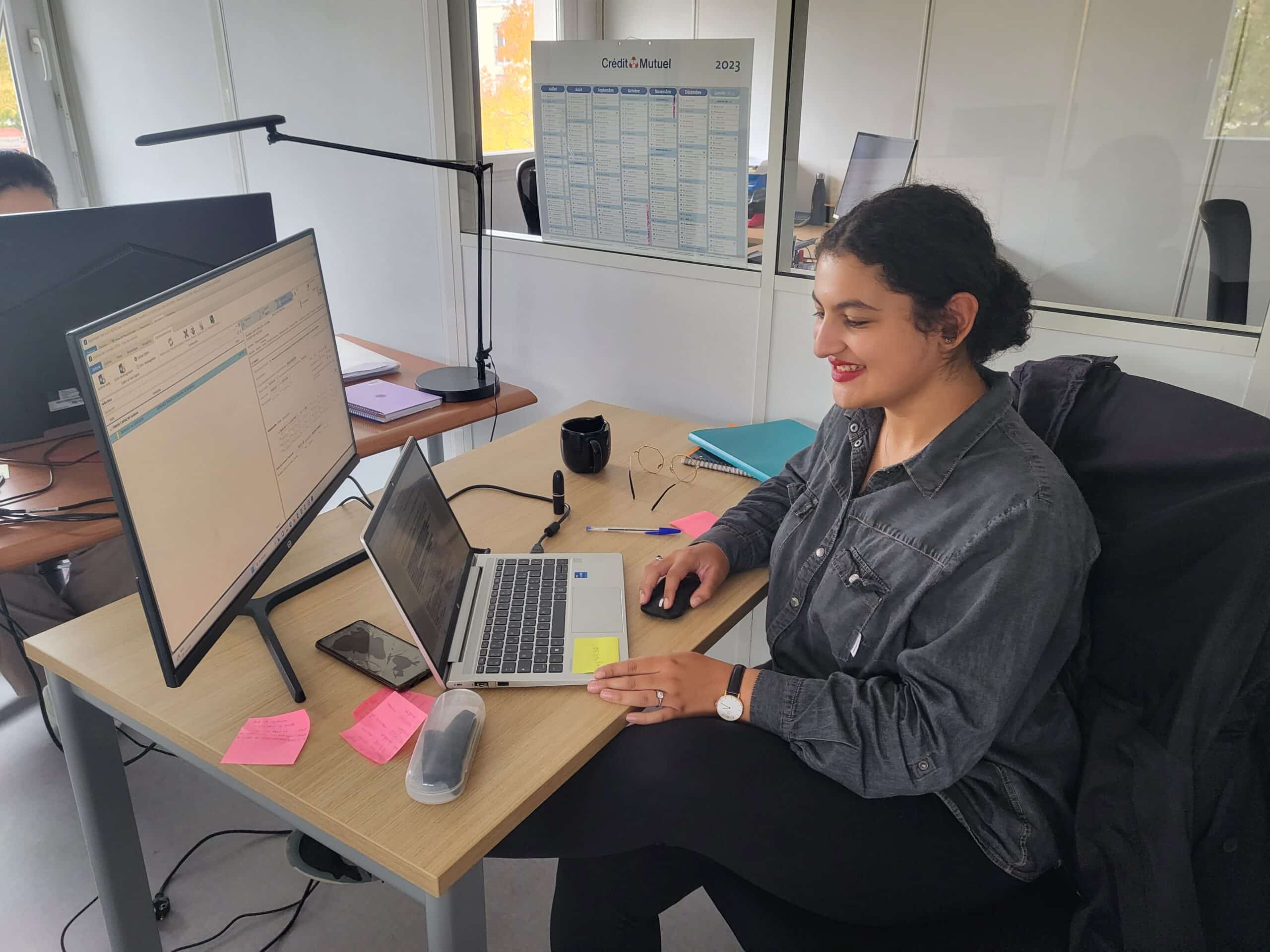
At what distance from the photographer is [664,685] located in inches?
40.3

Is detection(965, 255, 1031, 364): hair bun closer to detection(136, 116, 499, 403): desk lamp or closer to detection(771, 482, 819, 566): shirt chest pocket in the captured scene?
detection(771, 482, 819, 566): shirt chest pocket

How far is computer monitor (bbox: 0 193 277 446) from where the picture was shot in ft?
4.62

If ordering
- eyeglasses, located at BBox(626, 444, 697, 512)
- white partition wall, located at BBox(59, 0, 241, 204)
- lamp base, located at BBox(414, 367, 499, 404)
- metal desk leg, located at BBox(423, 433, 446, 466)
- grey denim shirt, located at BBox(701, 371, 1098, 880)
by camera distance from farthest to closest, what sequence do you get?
white partition wall, located at BBox(59, 0, 241, 204), metal desk leg, located at BBox(423, 433, 446, 466), lamp base, located at BBox(414, 367, 499, 404), eyeglasses, located at BBox(626, 444, 697, 512), grey denim shirt, located at BBox(701, 371, 1098, 880)

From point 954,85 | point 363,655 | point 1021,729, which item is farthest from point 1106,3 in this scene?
point 363,655

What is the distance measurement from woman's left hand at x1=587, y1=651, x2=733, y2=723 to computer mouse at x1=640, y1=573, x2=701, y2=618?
0.40 ft

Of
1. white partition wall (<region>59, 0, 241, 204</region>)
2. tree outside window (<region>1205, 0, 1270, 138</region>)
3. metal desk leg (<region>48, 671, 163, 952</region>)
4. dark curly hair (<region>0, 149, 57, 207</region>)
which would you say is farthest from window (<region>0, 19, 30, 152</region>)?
tree outside window (<region>1205, 0, 1270, 138</region>)

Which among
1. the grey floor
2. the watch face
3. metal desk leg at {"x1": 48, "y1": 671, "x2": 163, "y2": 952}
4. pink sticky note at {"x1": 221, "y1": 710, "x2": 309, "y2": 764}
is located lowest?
the grey floor

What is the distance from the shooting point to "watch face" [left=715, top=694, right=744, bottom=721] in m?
1.03

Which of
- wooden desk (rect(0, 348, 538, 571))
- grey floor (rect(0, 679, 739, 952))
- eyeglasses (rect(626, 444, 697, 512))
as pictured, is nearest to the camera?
wooden desk (rect(0, 348, 538, 571))

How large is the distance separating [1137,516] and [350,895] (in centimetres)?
145

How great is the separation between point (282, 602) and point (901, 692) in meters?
0.81

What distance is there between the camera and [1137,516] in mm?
959

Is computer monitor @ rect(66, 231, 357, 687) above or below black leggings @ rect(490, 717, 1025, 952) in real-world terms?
above

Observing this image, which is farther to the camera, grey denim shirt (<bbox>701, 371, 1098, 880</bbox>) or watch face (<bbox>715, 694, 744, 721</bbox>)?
watch face (<bbox>715, 694, 744, 721</bbox>)
